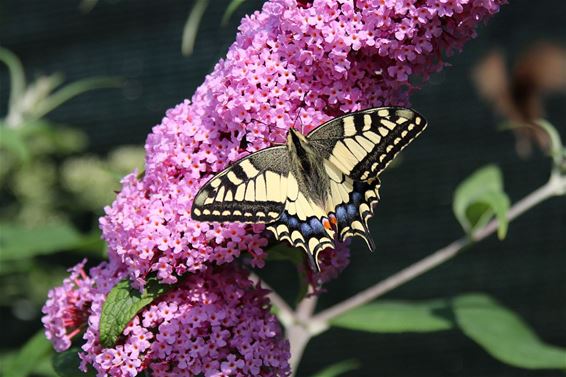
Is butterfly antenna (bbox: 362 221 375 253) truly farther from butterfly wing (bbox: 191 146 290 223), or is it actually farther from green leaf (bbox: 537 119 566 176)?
green leaf (bbox: 537 119 566 176)

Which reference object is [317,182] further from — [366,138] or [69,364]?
[69,364]

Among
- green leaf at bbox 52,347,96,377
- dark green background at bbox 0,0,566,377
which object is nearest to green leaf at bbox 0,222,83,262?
green leaf at bbox 52,347,96,377

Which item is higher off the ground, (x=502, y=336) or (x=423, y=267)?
(x=423, y=267)

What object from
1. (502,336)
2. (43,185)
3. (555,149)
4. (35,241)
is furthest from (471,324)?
(43,185)

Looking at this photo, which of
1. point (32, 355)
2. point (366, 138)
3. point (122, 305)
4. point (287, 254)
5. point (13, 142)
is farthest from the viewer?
point (13, 142)

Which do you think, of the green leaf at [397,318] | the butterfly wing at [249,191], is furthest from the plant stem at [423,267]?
the butterfly wing at [249,191]

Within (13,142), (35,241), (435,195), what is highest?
(435,195)

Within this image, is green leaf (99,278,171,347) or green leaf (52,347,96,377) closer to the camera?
green leaf (99,278,171,347)

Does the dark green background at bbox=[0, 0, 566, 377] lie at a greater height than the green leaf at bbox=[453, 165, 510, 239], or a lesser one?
greater
